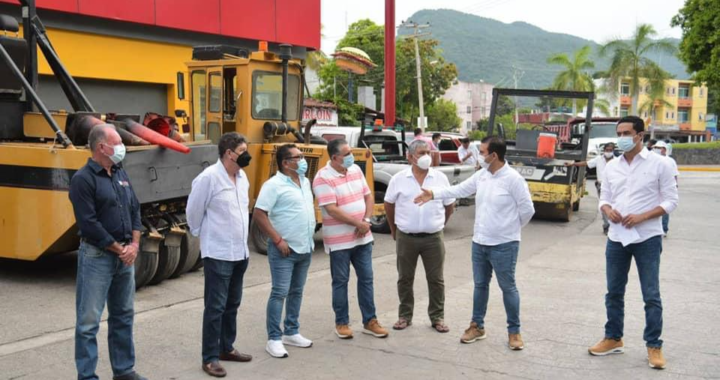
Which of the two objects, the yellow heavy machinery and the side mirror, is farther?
the side mirror

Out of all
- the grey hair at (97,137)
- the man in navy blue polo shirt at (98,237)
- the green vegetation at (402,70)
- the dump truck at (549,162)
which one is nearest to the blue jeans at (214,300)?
the man in navy blue polo shirt at (98,237)

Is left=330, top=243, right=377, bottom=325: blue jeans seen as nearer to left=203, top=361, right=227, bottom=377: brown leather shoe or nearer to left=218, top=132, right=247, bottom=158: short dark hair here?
left=203, top=361, right=227, bottom=377: brown leather shoe

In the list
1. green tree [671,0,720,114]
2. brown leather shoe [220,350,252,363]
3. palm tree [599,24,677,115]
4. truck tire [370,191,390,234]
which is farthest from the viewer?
palm tree [599,24,677,115]

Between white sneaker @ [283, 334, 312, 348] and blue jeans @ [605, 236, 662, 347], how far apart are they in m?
2.46

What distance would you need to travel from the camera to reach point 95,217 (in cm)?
480

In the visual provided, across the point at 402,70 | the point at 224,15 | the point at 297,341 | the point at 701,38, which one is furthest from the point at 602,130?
the point at 402,70

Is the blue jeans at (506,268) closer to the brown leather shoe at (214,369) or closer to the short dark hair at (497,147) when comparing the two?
the short dark hair at (497,147)

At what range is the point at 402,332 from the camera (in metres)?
6.61

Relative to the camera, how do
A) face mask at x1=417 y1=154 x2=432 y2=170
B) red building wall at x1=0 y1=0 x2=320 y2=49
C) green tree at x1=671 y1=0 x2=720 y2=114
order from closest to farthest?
face mask at x1=417 y1=154 x2=432 y2=170 < red building wall at x1=0 y1=0 x2=320 y2=49 < green tree at x1=671 y1=0 x2=720 y2=114

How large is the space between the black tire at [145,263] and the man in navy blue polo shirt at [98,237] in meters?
2.92

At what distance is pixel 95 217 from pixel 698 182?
25.9 m

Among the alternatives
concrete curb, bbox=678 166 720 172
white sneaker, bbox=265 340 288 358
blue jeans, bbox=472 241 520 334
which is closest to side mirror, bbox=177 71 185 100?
white sneaker, bbox=265 340 288 358

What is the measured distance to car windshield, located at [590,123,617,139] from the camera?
30.1 m

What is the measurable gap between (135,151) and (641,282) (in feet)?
16.5
